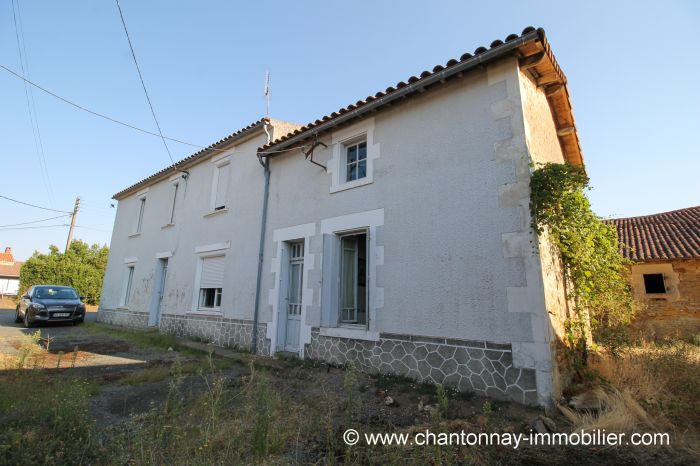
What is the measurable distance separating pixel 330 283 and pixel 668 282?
10.9 meters

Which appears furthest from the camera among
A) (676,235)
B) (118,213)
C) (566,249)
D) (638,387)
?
(118,213)

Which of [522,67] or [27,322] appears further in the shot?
[27,322]

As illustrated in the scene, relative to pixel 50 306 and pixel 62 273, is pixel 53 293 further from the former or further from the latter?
pixel 62 273

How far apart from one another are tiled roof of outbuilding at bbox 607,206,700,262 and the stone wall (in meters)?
0.38

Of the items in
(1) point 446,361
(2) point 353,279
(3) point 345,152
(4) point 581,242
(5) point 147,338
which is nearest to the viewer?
(1) point 446,361

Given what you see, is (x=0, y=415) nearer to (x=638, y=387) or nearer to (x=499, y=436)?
(x=499, y=436)

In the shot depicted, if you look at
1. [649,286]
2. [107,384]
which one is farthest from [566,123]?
[107,384]

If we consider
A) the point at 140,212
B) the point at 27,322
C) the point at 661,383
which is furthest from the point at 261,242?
the point at 27,322

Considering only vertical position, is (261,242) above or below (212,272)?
above

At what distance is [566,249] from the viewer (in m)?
4.86

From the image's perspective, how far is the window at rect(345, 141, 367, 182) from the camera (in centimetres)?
656

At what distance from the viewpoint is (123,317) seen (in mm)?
11984

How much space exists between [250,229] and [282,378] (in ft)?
13.1

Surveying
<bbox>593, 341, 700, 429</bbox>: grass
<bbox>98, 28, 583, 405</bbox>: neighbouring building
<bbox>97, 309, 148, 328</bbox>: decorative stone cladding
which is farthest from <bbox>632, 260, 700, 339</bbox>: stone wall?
<bbox>97, 309, 148, 328</bbox>: decorative stone cladding
